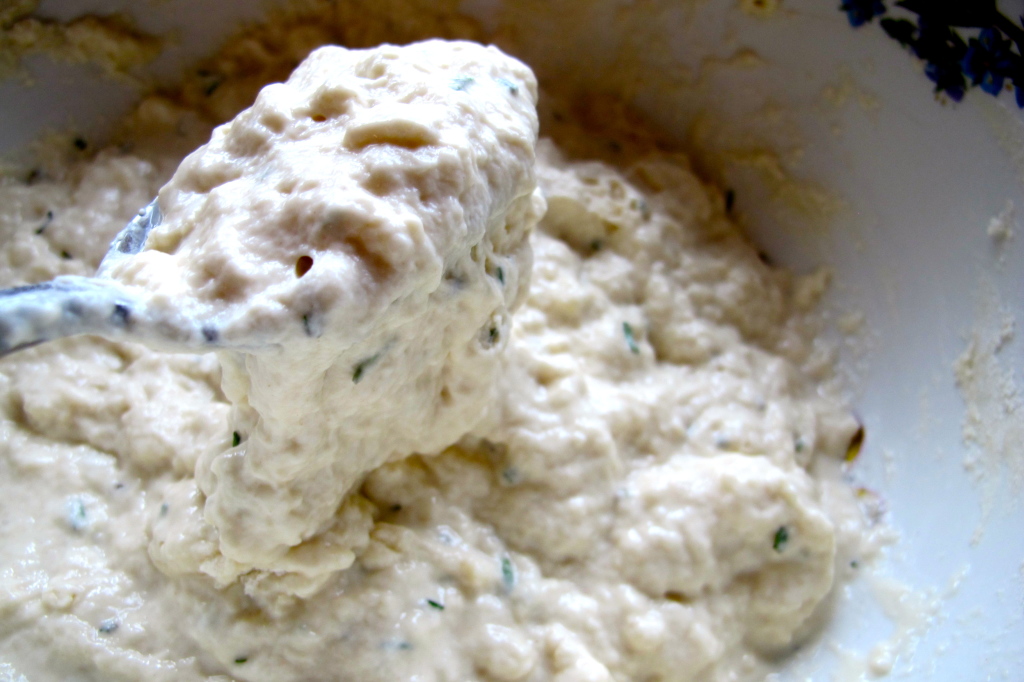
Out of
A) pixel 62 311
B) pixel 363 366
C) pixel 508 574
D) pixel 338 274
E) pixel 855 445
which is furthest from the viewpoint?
pixel 855 445

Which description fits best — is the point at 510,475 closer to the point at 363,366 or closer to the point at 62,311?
the point at 363,366

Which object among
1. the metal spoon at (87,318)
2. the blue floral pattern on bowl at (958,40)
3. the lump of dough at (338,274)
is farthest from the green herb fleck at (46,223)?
the blue floral pattern on bowl at (958,40)

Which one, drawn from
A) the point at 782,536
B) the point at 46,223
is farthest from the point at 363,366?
the point at 46,223

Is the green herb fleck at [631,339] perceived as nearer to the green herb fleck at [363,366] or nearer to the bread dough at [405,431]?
the bread dough at [405,431]

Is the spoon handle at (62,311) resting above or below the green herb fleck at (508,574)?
above

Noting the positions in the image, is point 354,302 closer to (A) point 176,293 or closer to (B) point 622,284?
(A) point 176,293

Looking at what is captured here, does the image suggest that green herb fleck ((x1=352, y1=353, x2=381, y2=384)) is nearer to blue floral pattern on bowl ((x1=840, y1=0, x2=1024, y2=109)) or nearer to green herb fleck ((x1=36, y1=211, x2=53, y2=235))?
green herb fleck ((x1=36, y1=211, x2=53, y2=235))

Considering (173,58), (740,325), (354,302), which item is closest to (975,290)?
(740,325)
